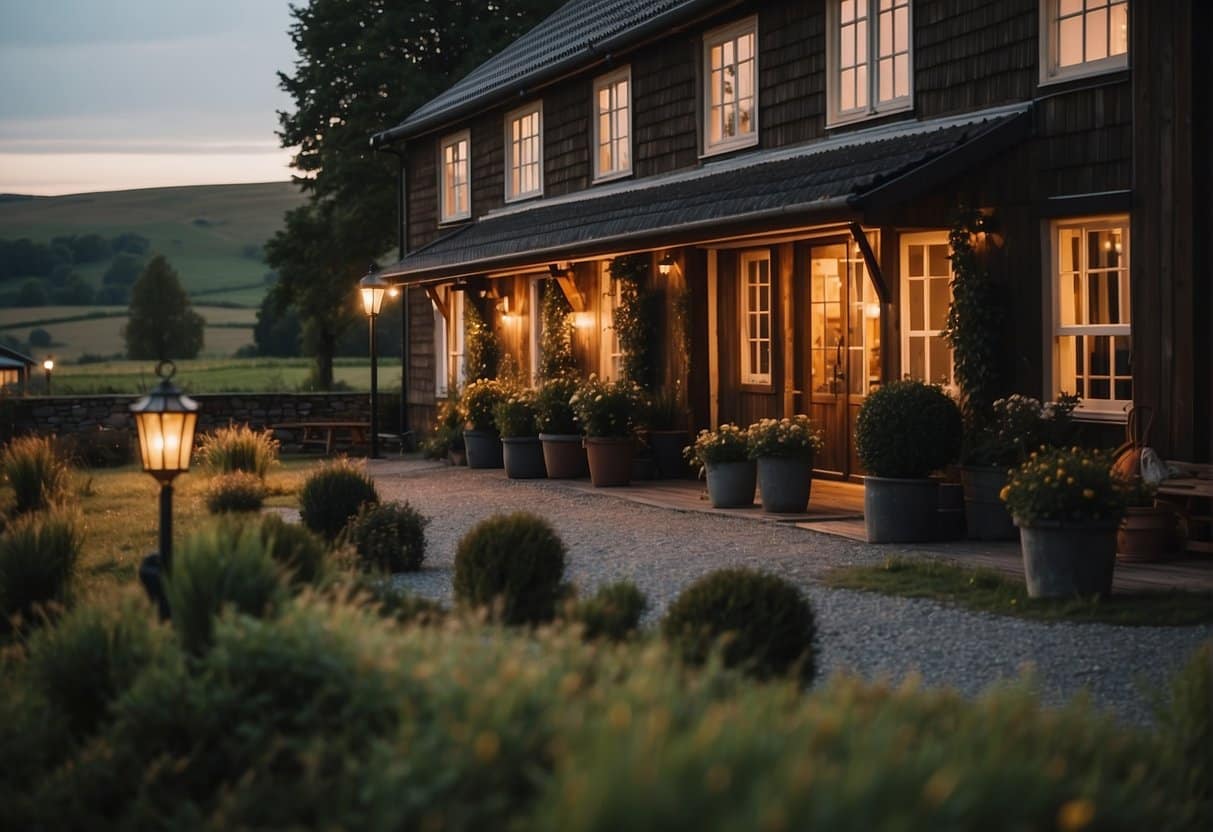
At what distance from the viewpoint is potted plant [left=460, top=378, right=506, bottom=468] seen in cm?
1916

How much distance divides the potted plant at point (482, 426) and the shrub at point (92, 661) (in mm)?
13378

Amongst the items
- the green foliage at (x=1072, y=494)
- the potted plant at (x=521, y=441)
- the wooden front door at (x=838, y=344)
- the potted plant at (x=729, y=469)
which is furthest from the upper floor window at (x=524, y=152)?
the green foliage at (x=1072, y=494)

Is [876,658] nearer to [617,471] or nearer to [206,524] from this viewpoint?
[206,524]

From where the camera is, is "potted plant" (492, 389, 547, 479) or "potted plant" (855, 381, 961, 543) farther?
"potted plant" (492, 389, 547, 479)

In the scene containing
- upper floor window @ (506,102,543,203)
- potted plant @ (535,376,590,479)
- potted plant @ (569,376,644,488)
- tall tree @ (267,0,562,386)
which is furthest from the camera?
tall tree @ (267,0,562,386)

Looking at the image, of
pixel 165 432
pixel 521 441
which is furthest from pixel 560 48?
pixel 165 432

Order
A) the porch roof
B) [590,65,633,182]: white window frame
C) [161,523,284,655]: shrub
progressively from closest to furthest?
1. [161,523,284,655]: shrub
2. the porch roof
3. [590,65,633,182]: white window frame

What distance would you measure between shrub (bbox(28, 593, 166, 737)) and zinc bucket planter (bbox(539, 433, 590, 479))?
1137 cm

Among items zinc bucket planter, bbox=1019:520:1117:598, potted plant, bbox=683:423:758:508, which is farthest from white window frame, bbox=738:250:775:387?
zinc bucket planter, bbox=1019:520:1117:598

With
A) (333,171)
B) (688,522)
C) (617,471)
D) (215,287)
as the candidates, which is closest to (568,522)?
(688,522)

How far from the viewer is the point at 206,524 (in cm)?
635

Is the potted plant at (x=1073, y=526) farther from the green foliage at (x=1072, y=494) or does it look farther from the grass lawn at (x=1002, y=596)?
the grass lawn at (x=1002, y=596)

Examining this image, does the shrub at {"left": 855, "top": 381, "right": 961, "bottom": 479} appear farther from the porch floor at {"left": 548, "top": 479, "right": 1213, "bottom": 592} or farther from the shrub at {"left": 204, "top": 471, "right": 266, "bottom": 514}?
the shrub at {"left": 204, "top": 471, "right": 266, "bottom": 514}

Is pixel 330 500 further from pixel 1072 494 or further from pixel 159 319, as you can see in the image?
pixel 159 319
